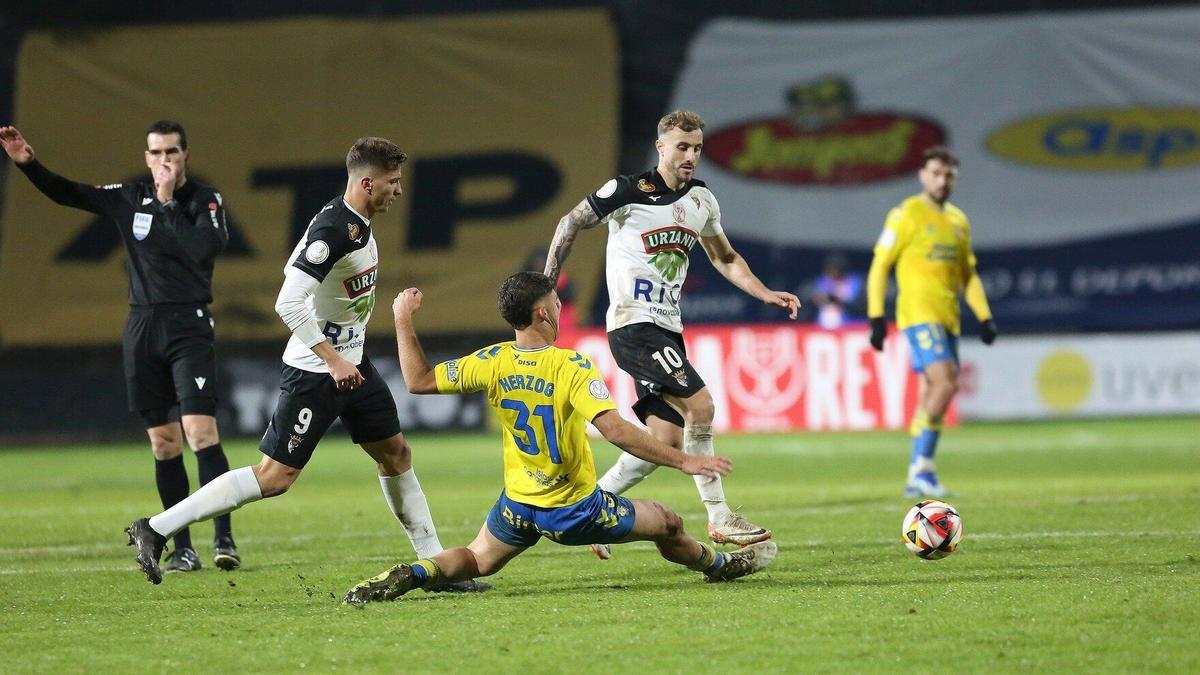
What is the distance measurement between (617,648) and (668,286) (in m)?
3.05

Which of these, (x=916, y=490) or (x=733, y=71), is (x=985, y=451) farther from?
(x=733, y=71)

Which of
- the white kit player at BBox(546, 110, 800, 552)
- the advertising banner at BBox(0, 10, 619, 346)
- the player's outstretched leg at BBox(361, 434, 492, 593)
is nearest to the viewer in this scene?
the player's outstretched leg at BBox(361, 434, 492, 593)

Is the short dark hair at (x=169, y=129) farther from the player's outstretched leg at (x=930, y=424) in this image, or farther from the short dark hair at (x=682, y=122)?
the player's outstretched leg at (x=930, y=424)

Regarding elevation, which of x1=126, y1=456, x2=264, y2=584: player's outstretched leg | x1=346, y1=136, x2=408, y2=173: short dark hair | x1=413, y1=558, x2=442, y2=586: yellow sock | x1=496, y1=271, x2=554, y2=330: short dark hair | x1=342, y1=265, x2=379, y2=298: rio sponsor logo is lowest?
x1=413, y1=558, x2=442, y2=586: yellow sock

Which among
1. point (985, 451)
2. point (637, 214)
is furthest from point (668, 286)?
point (985, 451)

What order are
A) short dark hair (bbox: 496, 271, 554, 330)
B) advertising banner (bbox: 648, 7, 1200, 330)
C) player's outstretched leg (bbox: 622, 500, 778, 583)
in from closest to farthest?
short dark hair (bbox: 496, 271, 554, 330) < player's outstretched leg (bbox: 622, 500, 778, 583) < advertising banner (bbox: 648, 7, 1200, 330)

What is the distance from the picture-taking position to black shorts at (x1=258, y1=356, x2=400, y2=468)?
21.7 ft

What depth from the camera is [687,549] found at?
21.1ft

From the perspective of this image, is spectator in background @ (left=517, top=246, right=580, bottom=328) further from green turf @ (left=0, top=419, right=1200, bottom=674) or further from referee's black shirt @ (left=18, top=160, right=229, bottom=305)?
referee's black shirt @ (left=18, top=160, right=229, bottom=305)

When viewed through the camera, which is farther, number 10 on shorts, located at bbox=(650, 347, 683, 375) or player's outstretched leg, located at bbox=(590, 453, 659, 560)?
player's outstretched leg, located at bbox=(590, 453, 659, 560)

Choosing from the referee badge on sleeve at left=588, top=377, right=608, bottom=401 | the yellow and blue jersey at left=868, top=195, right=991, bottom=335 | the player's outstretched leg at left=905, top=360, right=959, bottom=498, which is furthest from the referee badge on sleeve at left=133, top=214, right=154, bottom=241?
the player's outstretched leg at left=905, top=360, right=959, bottom=498

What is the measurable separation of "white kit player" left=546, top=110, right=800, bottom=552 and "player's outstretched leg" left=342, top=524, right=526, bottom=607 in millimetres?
1345

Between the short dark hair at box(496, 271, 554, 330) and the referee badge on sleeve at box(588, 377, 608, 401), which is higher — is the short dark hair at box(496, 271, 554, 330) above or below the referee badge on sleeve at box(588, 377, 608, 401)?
above

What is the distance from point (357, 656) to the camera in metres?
5.01
